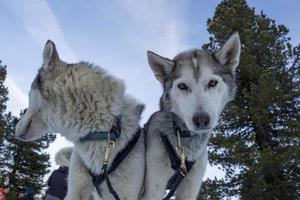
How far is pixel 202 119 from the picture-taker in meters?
3.76

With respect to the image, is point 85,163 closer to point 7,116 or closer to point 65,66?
point 65,66

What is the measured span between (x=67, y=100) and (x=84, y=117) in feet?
0.81

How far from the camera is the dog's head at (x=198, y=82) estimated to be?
386 cm

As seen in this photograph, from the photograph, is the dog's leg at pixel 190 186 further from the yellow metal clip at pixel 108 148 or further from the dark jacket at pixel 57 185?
the dark jacket at pixel 57 185

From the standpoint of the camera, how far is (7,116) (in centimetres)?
2609

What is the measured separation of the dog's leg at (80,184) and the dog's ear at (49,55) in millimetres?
1117

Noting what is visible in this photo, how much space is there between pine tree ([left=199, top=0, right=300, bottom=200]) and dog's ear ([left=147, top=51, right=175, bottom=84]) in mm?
13384

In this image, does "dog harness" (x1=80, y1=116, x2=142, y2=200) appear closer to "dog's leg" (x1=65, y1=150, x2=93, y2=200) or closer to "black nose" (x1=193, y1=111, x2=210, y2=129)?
"dog's leg" (x1=65, y1=150, x2=93, y2=200)

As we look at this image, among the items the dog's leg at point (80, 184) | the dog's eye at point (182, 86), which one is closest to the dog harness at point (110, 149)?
the dog's leg at point (80, 184)

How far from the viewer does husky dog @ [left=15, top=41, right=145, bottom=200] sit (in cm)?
397

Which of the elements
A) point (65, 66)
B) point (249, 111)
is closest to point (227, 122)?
point (249, 111)

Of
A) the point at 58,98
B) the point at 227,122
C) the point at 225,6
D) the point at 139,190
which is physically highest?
the point at 225,6

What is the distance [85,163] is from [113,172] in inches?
13.6

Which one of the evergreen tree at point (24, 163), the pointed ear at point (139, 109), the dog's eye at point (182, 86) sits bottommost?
the pointed ear at point (139, 109)
